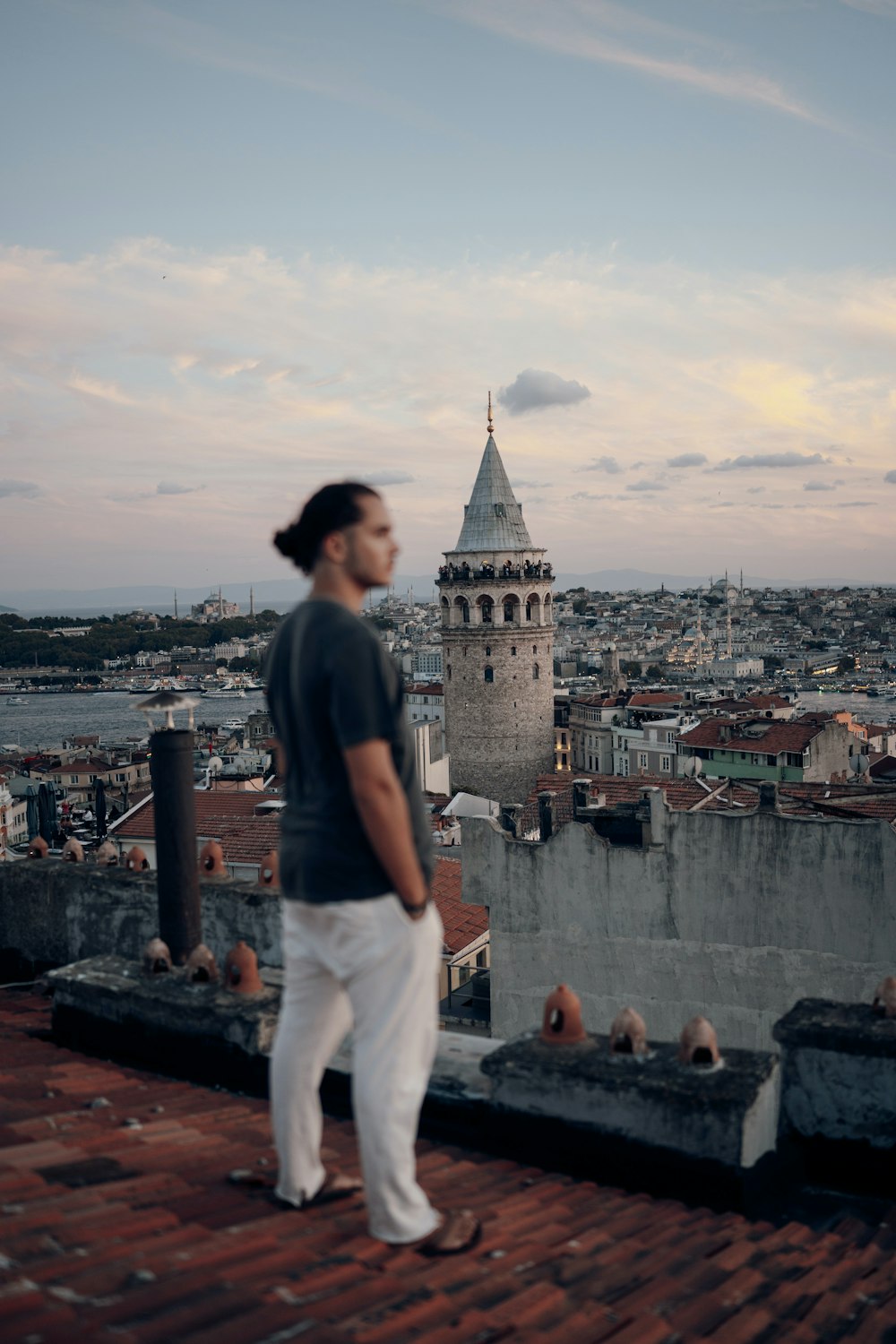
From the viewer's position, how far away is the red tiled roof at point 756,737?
33.6m

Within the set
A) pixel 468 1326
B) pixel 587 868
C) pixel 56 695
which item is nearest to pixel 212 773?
pixel 587 868

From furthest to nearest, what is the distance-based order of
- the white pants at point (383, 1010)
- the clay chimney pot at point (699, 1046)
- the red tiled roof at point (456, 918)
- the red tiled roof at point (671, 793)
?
the red tiled roof at point (456, 918) < the red tiled roof at point (671, 793) < the clay chimney pot at point (699, 1046) < the white pants at point (383, 1010)

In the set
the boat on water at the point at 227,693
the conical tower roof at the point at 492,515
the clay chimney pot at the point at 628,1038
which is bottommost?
the boat on water at the point at 227,693

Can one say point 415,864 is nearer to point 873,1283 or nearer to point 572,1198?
point 572,1198

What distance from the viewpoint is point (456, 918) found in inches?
619

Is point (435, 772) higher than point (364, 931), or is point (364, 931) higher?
point (364, 931)

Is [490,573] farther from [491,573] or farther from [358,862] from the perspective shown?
[358,862]

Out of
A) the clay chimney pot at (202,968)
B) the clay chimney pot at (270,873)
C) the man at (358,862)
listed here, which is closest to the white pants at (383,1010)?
the man at (358,862)

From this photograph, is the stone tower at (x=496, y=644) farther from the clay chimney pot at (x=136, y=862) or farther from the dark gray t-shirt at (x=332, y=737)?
the dark gray t-shirt at (x=332, y=737)

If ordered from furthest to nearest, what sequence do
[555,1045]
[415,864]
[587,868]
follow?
[587,868]
[555,1045]
[415,864]

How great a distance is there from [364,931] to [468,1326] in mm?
769

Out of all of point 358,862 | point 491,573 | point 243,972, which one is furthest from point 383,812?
point 491,573

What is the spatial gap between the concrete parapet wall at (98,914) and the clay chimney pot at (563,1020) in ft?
5.68

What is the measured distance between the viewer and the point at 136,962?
4246 millimetres
